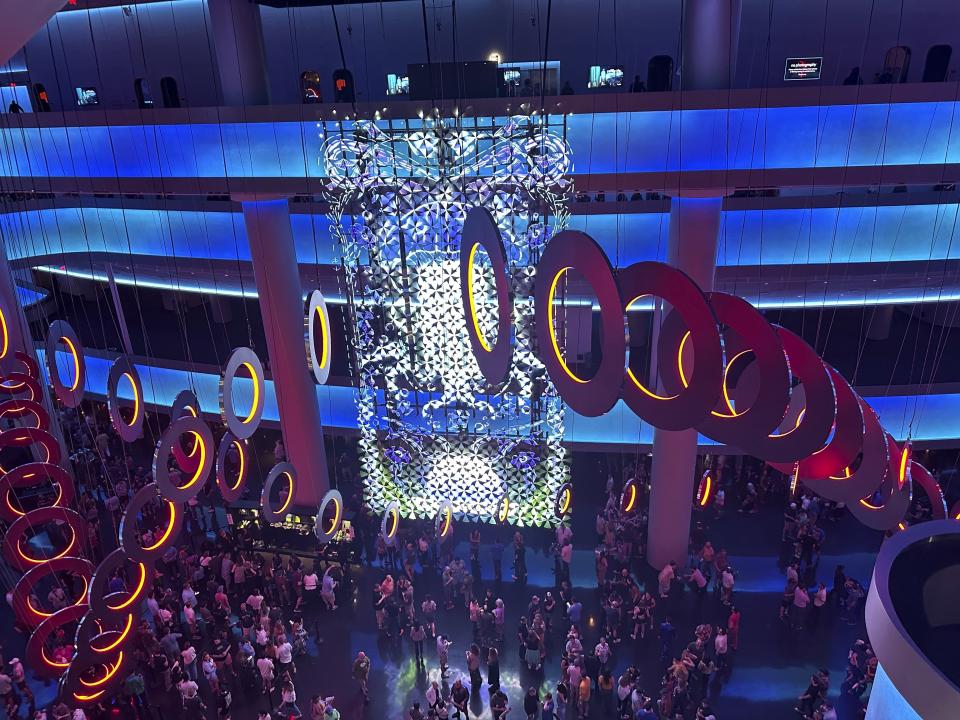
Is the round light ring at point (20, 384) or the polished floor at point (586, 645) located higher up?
the round light ring at point (20, 384)

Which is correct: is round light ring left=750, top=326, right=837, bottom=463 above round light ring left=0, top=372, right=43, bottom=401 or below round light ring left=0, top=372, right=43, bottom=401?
above

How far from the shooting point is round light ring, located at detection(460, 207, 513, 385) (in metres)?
6.73

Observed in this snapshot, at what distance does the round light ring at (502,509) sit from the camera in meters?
12.8

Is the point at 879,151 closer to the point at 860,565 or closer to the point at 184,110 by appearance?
the point at 860,565

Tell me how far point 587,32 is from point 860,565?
39.8ft

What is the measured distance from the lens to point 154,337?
19484 millimetres

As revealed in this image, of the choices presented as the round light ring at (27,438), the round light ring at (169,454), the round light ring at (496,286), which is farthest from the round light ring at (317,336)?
the round light ring at (27,438)

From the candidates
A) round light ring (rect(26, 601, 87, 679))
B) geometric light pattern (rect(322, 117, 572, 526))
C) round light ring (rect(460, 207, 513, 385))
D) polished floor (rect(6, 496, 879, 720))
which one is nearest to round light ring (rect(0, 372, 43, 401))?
round light ring (rect(26, 601, 87, 679))

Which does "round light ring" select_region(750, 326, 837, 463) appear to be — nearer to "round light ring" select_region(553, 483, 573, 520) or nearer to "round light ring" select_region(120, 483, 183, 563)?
"round light ring" select_region(120, 483, 183, 563)

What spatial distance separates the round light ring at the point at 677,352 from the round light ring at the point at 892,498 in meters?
3.33

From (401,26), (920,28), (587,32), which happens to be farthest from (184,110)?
(920,28)

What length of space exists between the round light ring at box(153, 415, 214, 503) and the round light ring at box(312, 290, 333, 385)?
1682 mm

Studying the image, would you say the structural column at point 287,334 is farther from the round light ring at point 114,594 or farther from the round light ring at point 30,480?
the round light ring at point 114,594

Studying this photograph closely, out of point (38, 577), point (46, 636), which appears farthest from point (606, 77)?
point (46, 636)
